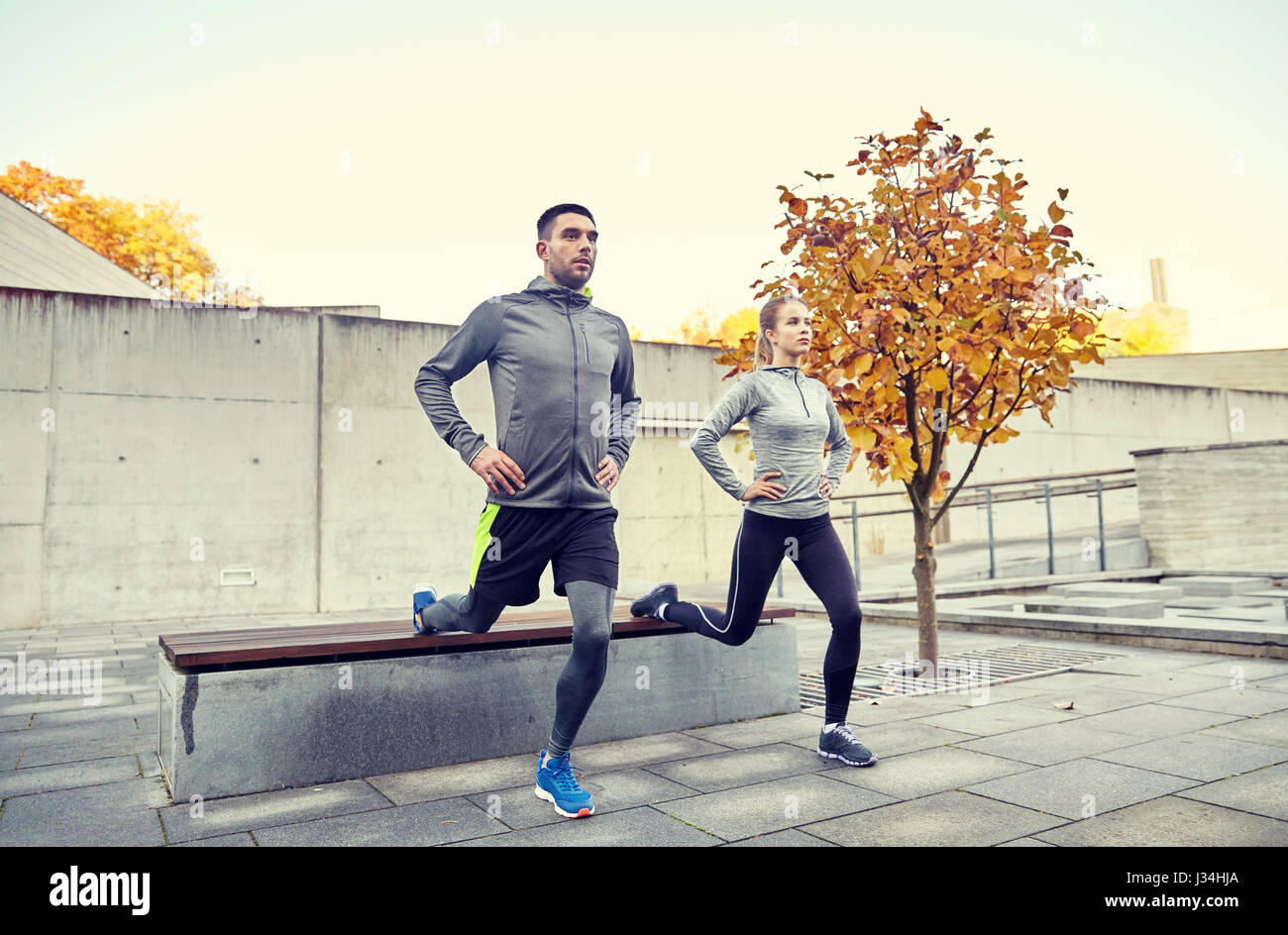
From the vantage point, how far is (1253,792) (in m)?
3.30

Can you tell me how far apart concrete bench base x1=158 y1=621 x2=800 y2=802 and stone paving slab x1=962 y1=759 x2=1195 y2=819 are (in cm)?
152

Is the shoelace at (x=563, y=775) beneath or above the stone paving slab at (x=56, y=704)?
above

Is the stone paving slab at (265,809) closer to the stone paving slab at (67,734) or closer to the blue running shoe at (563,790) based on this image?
the blue running shoe at (563,790)

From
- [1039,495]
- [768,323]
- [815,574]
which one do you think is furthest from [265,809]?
[1039,495]

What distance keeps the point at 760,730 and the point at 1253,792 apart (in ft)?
6.70

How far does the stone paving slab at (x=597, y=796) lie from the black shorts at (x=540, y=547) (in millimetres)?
726

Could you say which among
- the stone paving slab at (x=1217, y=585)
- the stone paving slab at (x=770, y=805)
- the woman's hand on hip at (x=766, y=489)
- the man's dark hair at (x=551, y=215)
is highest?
the man's dark hair at (x=551, y=215)

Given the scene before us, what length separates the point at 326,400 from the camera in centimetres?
1306

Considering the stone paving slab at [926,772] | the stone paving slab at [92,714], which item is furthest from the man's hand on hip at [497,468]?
the stone paving slab at [92,714]

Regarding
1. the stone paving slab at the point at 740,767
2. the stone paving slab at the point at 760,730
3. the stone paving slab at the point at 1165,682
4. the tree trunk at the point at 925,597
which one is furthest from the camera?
the tree trunk at the point at 925,597

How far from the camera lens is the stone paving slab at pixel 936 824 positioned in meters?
2.87

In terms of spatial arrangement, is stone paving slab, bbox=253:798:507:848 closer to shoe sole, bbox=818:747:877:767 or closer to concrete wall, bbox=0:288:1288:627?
shoe sole, bbox=818:747:877:767

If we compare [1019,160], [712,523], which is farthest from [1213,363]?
[1019,160]
